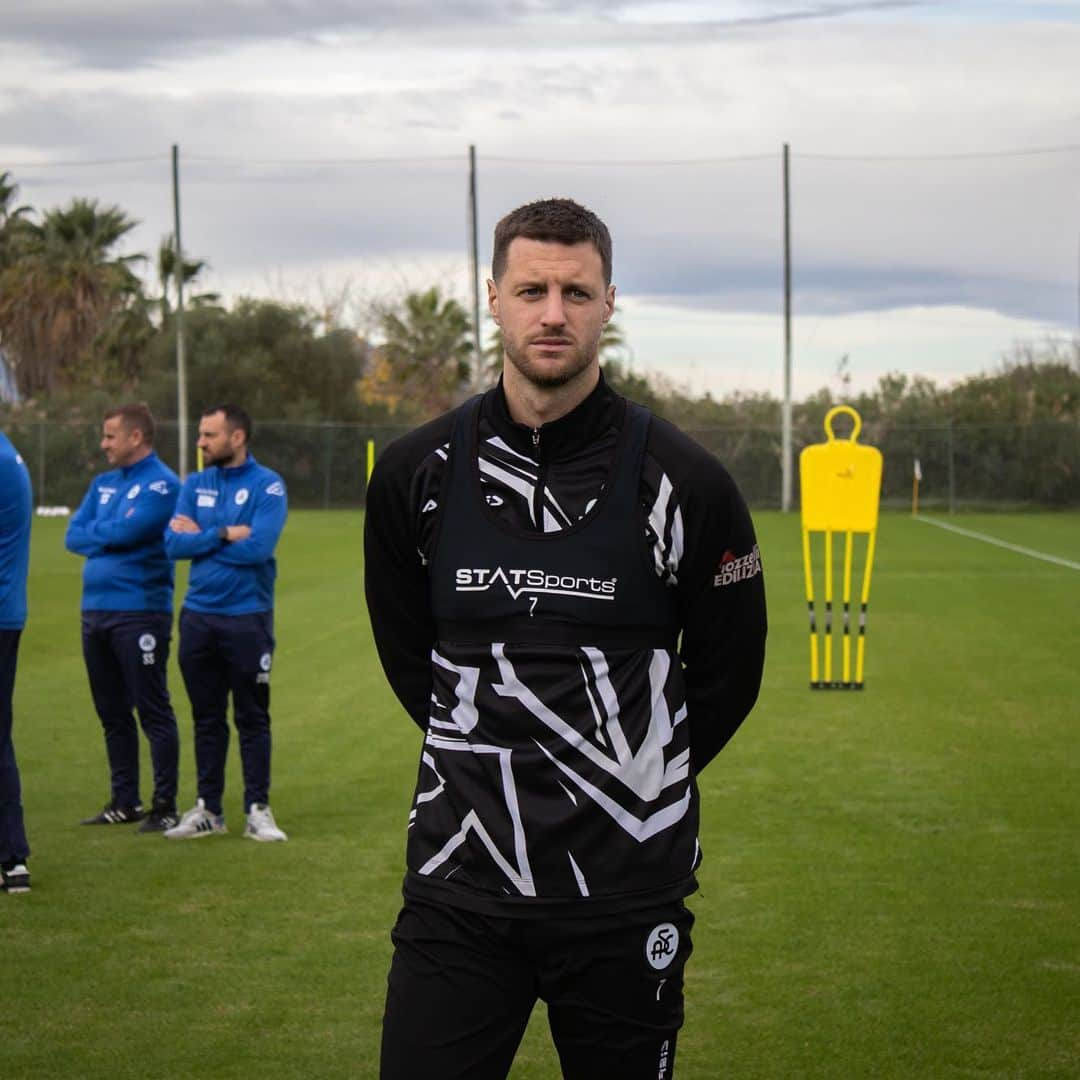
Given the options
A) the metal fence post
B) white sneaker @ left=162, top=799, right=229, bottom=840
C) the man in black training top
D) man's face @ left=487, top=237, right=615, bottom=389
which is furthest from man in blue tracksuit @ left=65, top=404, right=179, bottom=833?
the metal fence post

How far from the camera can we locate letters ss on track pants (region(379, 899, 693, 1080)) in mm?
3301

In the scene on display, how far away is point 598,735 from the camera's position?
3.30 m

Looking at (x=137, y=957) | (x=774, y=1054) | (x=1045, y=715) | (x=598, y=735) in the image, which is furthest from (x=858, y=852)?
(x=598, y=735)

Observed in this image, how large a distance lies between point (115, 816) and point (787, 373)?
42.8 meters

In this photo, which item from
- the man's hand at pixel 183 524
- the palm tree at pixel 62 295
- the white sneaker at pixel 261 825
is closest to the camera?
the man's hand at pixel 183 524

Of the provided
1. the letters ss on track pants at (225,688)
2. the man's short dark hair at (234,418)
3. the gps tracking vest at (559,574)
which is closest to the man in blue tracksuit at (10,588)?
the letters ss on track pants at (225,688)

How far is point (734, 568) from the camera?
3.51 m

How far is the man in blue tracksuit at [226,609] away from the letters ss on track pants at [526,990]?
5562 mm

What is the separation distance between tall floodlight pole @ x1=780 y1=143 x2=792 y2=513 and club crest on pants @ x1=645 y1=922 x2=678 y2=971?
46.0 m

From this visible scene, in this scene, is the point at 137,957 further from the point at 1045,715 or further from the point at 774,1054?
the point at 1045,715

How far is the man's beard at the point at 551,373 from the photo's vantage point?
3.38m

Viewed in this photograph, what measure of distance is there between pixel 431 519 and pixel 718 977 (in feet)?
12.1

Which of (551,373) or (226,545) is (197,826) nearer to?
(226,545)

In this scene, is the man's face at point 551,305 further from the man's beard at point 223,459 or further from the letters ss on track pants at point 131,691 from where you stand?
the letters ss on track pants at point 131,691
